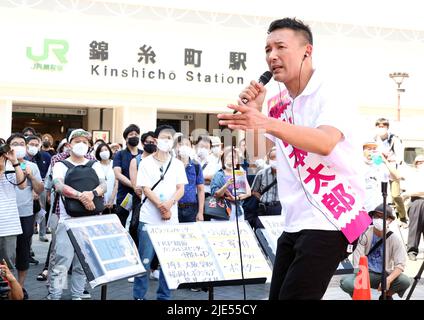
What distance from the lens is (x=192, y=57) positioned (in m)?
20.6

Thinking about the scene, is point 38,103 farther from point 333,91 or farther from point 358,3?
point 333,91

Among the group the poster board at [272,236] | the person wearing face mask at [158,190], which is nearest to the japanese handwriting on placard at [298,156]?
the poster board at [272,236]

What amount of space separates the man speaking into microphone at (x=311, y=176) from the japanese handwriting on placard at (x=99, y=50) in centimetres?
1714

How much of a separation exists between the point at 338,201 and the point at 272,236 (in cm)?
308

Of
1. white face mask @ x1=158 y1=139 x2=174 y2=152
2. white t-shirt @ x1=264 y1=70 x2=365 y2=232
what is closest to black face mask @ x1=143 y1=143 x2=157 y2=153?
white face mask @ x1=158 y1=139 x2=174 y2=152

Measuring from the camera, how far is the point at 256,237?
5965 mm

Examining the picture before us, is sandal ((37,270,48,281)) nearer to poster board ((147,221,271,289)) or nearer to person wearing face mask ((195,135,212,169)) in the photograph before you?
poster board ((147,221,271,289))

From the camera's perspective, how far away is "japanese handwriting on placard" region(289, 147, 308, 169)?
117 inches

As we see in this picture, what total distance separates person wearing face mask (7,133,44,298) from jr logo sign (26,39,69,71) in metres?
12.1

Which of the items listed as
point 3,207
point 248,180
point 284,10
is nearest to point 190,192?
point 248,180

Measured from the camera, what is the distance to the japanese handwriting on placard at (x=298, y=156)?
2.98m

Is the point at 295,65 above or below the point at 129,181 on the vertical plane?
above

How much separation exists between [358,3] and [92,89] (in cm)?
955

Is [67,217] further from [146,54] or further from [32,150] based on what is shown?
[146,54]
